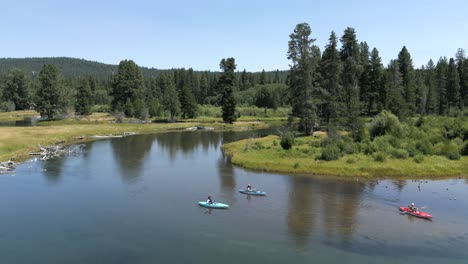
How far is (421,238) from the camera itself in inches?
1366

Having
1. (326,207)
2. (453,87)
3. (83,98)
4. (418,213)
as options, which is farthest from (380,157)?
(83,98)

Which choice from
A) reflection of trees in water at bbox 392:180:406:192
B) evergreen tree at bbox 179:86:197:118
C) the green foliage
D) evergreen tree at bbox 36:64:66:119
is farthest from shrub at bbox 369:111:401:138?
evergreen tree at bbox 36:64:66:119

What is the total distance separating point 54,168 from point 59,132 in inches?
1666

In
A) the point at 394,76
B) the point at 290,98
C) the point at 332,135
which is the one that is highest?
the point at 394,76

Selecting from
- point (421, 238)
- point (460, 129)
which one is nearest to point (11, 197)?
point (421, 238)

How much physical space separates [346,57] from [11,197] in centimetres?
7922

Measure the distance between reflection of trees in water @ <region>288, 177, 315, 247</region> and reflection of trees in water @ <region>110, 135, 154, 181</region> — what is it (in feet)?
75.5

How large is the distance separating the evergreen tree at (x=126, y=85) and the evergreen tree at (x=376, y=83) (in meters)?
81.5

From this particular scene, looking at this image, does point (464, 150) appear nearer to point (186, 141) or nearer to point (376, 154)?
point (376, 154)

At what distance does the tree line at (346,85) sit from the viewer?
3204 inches

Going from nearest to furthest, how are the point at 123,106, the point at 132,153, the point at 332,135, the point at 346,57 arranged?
the point at 332,135, the point at 132,153, the point at 346,57, the point at 123,106

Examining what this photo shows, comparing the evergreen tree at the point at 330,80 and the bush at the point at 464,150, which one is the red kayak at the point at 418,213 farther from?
the evergreen tree at the point at 330,80

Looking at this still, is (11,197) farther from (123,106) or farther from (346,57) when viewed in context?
(123,106)

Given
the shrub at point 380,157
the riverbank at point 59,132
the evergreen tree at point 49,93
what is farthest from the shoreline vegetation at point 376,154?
the evergreen tree at point 49,93
